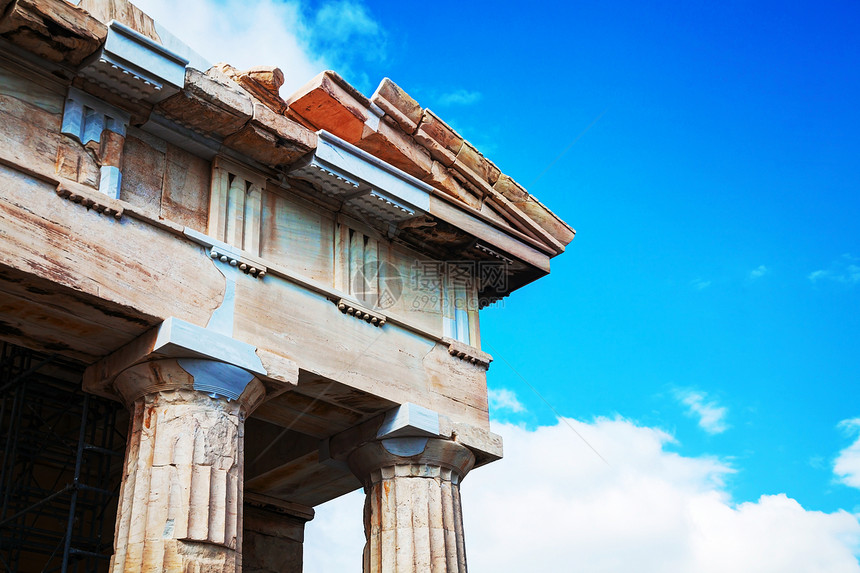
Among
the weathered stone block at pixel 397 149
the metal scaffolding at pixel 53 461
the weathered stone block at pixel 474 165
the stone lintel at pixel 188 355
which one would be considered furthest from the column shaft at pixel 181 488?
the weathered stone block at pixel 474 165

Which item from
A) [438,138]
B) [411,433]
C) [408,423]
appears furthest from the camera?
[438,138]

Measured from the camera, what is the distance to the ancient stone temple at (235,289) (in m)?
8.04

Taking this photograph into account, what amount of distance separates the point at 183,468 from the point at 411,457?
2869 mm

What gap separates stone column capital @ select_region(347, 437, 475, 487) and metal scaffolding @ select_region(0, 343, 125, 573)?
2668mm

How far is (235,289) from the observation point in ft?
29.8

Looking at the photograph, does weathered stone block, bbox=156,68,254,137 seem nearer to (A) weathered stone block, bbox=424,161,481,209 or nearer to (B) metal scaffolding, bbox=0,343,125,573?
(A) weathered stone block, bbox=424,161,481,209

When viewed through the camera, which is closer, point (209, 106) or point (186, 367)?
point (186, 367)

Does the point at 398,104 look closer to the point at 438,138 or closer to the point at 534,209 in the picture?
the point at 438,138

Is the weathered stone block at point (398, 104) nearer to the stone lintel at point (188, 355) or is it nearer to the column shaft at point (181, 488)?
the stone lintel at point (188, 355)

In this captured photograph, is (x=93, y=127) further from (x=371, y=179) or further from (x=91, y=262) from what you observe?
(x=371, y=179)

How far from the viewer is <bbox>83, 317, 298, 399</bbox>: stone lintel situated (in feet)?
27.1

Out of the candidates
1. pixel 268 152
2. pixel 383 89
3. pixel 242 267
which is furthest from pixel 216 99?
pixel 383 89

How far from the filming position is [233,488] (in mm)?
8289

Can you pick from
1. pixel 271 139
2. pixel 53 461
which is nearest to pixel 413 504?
pixel 271 139
